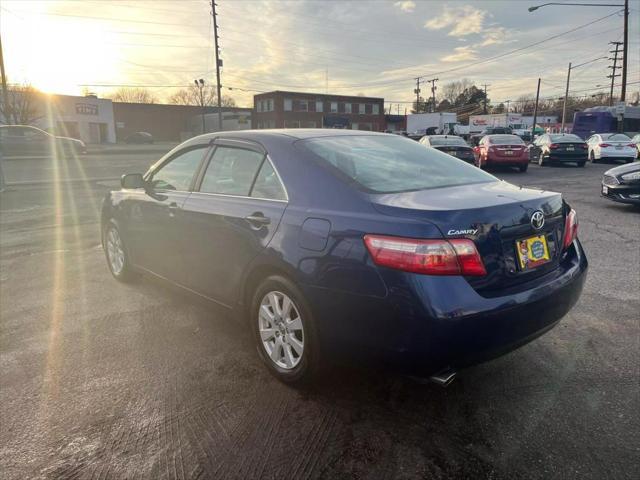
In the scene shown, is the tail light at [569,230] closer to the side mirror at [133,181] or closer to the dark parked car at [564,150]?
the side mirror at [133,181]

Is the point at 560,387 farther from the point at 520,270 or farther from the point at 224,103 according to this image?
the point at 224,103

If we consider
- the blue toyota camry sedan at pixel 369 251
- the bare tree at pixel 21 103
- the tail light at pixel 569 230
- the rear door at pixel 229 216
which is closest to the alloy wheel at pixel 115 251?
the blue toyota camry sedan at pixel 369 251

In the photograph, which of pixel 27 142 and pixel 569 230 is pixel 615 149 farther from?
pixel 27 142

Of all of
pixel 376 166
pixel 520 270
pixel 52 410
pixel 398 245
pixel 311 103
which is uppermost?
pixel 311 103

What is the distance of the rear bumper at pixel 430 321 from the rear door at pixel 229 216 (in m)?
0.69

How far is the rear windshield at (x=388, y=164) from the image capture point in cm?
290

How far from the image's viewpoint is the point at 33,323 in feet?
13.5

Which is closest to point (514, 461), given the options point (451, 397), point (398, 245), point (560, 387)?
point (451, 397)

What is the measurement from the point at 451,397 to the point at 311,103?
68.9 m

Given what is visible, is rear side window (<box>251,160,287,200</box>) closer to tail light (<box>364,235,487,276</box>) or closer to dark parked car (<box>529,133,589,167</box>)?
tail light (<box>364,235,487,276</box>)

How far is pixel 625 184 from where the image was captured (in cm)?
860

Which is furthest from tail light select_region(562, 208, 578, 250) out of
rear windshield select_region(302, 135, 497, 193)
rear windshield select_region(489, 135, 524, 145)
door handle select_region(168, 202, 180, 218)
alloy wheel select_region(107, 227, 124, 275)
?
rear windshield select_region(489, 135, 524, 145)

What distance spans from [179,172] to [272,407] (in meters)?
2.23

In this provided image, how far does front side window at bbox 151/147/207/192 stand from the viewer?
12.9 ft
